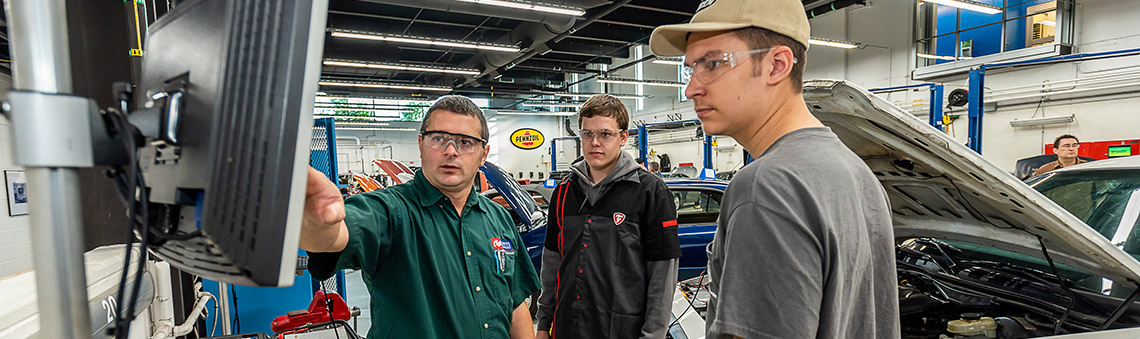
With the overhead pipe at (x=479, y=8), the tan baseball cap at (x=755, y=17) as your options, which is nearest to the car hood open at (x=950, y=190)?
the tan baseball cap at (x=755, y=17)

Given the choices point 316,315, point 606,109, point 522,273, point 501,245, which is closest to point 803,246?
point 501,245

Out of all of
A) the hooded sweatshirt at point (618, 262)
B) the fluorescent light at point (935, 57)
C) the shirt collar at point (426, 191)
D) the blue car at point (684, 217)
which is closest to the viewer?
the shirt collar at point (426, 191)

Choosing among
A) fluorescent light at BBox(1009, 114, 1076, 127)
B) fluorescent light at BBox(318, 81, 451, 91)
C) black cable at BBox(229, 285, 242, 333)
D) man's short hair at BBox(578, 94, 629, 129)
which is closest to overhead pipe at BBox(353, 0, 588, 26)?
black cable at BBox(229, 285, 242, 333)

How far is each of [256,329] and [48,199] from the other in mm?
3275

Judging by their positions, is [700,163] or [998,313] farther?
[700,163]

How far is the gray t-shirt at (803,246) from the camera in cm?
78

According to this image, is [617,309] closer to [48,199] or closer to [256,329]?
[48,199]

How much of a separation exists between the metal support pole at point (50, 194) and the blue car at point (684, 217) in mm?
3600

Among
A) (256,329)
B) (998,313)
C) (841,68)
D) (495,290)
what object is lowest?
(256,329)

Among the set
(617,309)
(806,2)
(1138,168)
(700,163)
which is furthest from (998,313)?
(700,163)

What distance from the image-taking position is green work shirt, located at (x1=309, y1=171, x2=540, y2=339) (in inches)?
49.3

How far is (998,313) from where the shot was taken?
6.49 feet

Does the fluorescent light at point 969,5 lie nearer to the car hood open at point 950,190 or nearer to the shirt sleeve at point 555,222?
the car hood open at point 950,190

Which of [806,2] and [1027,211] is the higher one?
[806,2]
